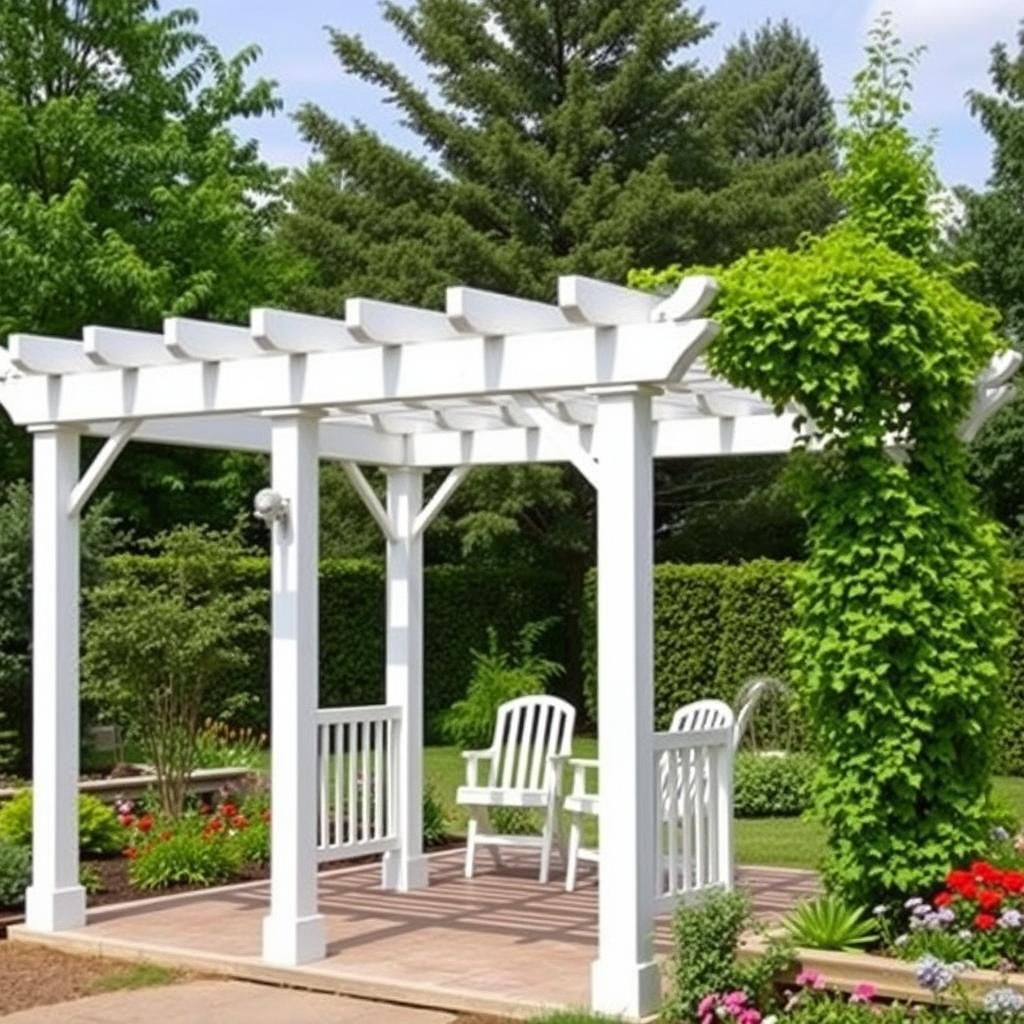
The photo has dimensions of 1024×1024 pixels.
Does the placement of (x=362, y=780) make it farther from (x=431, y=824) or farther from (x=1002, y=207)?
(x=1002, y=207)

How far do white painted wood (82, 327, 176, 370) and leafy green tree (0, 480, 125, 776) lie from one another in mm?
6677

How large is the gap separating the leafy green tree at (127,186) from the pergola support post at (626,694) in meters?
13.6

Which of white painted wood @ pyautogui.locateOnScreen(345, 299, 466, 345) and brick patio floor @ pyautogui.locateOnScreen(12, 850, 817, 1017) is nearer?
brick patio floor @ pyautogui.locateOnScreen(12, 850, 817, 1017)

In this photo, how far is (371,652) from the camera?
60.1ft

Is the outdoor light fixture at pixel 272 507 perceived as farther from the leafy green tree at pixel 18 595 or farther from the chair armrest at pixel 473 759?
the leafy green tree at pixel 18 595

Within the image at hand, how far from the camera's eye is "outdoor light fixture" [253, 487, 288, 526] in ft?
24.4

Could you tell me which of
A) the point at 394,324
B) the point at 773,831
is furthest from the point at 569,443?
the point at 773,831

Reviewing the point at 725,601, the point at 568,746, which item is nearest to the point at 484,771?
the point at 725,601

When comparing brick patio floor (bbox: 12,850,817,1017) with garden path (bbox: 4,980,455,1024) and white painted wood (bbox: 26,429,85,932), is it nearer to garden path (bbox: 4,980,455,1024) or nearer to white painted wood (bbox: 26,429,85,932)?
garden path (bbox: 4,980,455,1024)

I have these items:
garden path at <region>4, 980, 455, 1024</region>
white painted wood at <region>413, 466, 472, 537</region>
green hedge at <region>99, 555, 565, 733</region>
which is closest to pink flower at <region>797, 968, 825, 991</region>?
garden path at <region>4, 980, 455, 1024</region>

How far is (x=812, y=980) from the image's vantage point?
19.2ft

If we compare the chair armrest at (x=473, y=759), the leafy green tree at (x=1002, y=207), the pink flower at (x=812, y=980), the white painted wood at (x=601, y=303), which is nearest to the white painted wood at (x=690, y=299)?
the white painted wood at (x=601, y=303)

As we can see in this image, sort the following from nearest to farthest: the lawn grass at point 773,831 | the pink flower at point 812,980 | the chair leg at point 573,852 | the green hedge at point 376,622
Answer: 1. the pink flower at point 812,980
2. the chair leg at point 573,852
3. the lawn grass at point 773,831
4. the green hedge at point 376,622

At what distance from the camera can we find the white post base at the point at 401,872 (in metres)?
9.20
